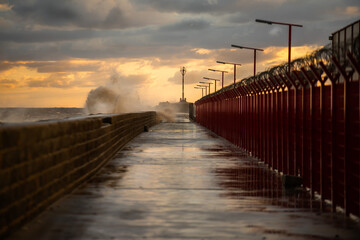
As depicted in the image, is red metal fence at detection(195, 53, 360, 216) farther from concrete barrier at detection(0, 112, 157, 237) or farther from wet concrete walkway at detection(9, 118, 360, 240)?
concrete barrier at detection(0, 112, 157, 237)

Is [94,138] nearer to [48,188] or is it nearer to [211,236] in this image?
[48,188]

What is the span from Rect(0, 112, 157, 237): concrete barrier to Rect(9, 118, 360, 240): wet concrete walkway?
22 cm

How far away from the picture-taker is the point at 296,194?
11.0 m

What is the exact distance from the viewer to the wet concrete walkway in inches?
289

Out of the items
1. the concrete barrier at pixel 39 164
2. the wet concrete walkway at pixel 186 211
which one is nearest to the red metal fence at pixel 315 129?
the wet concrete walkway at pixel 186 211

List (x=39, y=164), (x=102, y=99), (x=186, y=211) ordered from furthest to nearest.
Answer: (x=102, y=99)
(x=186, y=211)
(x=39, y=164)

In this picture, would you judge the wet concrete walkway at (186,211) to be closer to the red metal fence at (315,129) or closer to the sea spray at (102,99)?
the red metal fence at (315,129)

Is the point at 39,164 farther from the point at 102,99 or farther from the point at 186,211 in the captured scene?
the point at 102,99

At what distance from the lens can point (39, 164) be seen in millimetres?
8789

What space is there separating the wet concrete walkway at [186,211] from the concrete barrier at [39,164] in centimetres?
22

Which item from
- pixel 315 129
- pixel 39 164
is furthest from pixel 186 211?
pixel 315 129

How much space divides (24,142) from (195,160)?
10597 mm

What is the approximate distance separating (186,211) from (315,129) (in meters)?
3.58

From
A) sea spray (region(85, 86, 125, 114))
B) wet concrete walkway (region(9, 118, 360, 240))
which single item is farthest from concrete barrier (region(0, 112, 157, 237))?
sea spray (region(85, 86, 125, 114))
